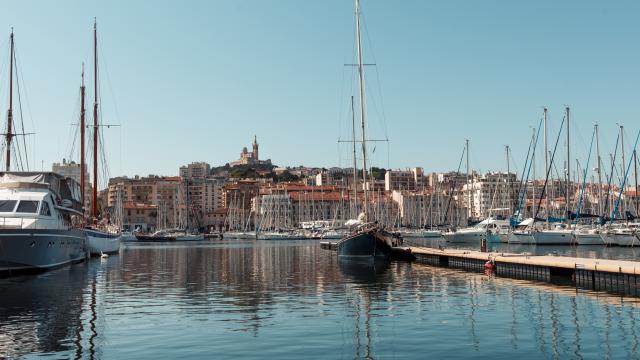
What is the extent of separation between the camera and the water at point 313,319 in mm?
18797

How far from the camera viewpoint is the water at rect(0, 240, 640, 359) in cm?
1880

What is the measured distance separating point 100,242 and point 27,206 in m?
27.1

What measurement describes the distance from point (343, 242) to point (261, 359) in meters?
41.1

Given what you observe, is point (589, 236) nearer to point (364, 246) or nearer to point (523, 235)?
point (523, 235)

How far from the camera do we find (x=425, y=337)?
20547 millimetres

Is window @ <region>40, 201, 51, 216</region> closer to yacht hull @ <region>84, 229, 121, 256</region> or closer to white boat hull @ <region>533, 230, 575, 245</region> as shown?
yacht hull @ <region>84, 229, 121, 256</region>

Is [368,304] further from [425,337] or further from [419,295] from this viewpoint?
[425,337]

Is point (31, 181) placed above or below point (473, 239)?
above

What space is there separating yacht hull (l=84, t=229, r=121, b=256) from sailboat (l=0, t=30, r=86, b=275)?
442 inches

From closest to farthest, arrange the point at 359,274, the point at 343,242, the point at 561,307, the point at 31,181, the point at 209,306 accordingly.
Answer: the point at 561,307, the point at 209,306, the point at 359,274, the point at 31,181, the point at 343,242

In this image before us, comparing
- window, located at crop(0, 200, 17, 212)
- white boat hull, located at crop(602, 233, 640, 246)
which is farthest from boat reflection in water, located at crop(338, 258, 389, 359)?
white boat hull, located at crop(602, 233, 640, 246)

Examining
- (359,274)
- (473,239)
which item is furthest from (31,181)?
(473,239)

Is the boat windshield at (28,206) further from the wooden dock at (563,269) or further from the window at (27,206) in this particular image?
the wooden dock at (563,269)

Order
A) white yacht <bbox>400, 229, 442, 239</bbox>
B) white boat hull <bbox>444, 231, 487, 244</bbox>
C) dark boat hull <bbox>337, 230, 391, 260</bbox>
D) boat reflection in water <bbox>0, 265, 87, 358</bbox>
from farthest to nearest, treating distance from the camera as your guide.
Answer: white yacht <bbox>400, 229, 442, 239</bbox> → white boat hull <bbox>444, 231, 487, 244</bbox> → dark boat hull <bbox>337, 230, 391, 260</bbox> → boat reflection in water <bbox>0, 265, 87, 358</bbox>
